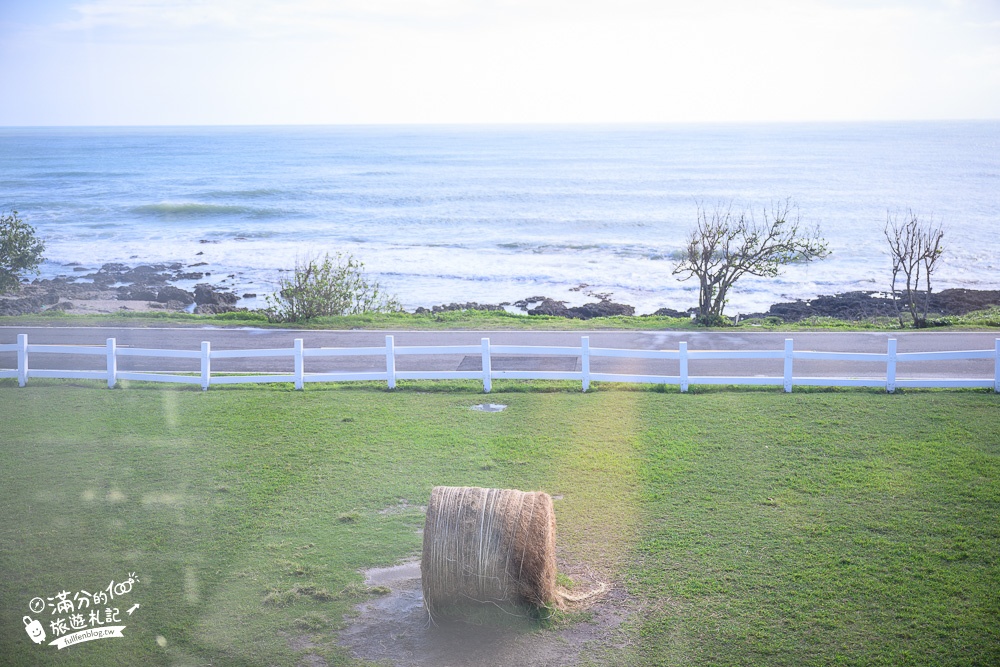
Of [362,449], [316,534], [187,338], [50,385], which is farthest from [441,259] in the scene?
[316,534]

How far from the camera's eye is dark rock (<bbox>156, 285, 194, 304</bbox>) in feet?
115

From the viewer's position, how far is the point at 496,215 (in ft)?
225

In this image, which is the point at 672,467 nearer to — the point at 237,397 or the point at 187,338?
the point at 237,397

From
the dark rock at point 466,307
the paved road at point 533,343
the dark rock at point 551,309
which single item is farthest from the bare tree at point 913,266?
the dark rock at point 466,307

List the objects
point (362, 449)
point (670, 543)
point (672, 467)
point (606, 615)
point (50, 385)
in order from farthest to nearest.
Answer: point (50, 385), point (362, 449), point (672, 467), point (670, 543), point (606, 615)

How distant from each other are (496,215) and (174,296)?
121 feet

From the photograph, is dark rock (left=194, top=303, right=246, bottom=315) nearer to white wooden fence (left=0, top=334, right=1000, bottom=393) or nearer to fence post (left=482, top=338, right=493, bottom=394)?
white wooden fence (left=0, top=334, right=1000, bottom=393)

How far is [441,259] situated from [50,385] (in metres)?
32.3

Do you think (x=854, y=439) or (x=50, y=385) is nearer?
(x=854, y=439)

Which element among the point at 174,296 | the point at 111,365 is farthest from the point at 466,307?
the point at 111,365

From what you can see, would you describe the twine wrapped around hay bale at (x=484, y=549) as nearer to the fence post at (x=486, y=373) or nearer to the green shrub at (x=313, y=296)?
the fence post at (x=486, y=373)

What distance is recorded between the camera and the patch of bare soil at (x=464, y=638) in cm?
757

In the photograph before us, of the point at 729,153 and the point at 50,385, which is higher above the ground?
the point at 729,153

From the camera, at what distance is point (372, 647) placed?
775 cm
